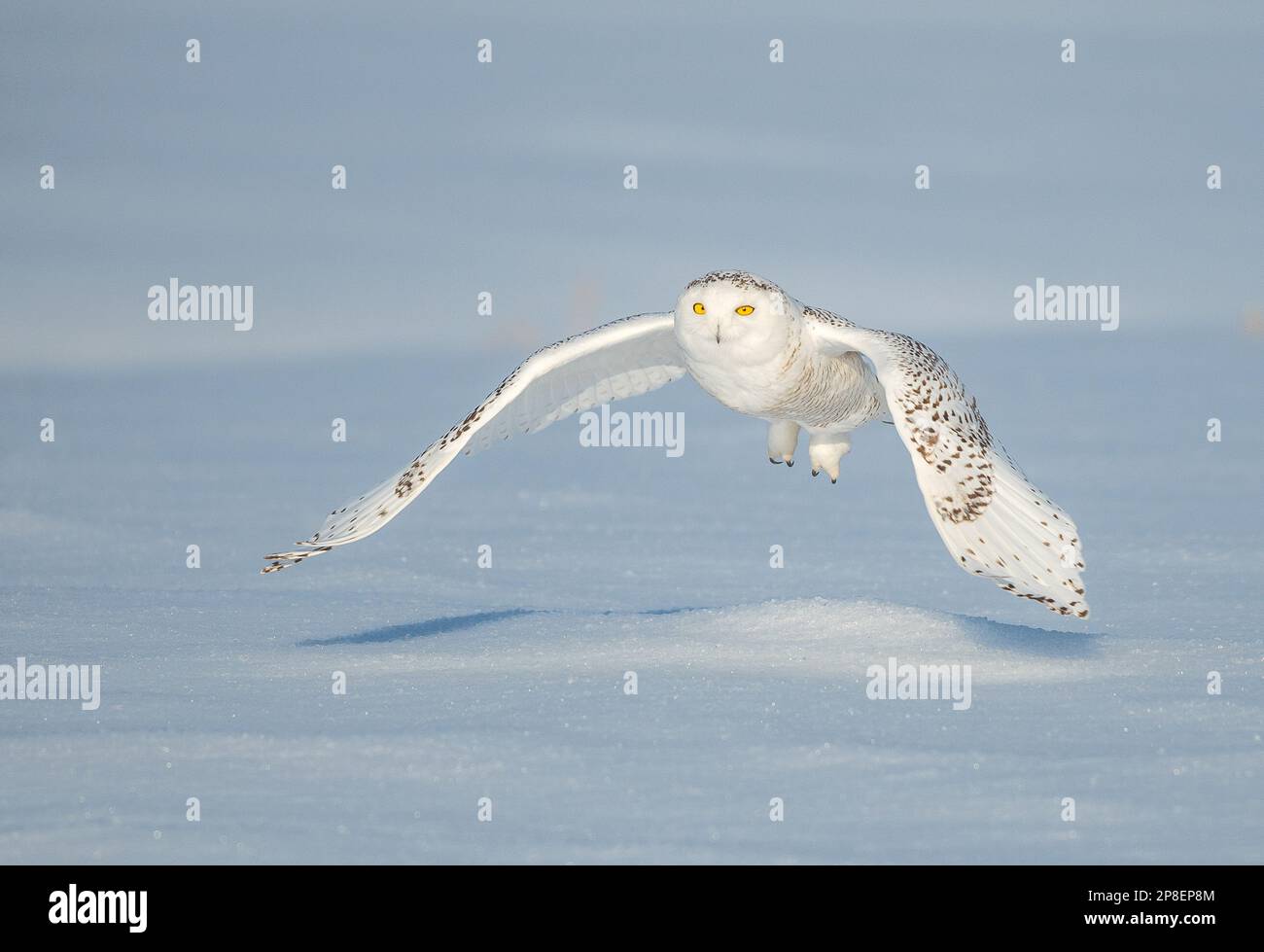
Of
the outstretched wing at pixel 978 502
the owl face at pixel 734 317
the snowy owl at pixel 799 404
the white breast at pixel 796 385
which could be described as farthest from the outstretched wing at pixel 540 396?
the outstretched wing at pixel 978 502

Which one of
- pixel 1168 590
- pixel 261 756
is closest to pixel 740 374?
pixel 261 756

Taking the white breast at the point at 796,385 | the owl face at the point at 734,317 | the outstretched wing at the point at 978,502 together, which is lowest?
the outstretched wing at the point at 978,502

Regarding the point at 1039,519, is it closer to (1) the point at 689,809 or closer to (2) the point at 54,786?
(1) the point at 689,809

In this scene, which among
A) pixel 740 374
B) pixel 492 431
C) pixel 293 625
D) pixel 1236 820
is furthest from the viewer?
pixel 293 625

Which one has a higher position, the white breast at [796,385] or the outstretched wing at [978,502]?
the white breast at [796,385]

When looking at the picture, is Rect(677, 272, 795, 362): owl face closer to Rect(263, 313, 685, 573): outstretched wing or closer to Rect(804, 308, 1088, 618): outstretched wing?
Rect(804, 308, 1088, 618): outstretched wing

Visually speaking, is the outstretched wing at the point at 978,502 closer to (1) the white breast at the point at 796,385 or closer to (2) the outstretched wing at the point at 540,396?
(1) the white breast at the point at 796,385

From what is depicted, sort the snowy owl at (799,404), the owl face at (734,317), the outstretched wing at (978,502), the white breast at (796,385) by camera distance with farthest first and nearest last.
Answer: the white breast at (796,385) < the owl face at (734,317) < the snowy owl at (799,404) < the outstretched wing at (978,502)

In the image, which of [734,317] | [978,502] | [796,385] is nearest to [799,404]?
[796,385]
